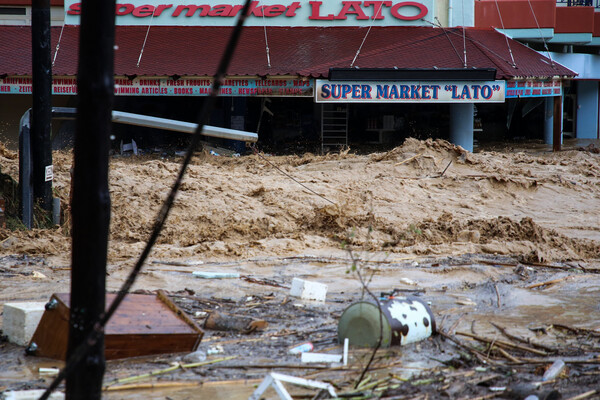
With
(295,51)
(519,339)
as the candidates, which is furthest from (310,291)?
(295,51)

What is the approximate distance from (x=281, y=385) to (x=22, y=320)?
252cm

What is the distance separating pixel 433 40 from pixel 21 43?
39.5 ft

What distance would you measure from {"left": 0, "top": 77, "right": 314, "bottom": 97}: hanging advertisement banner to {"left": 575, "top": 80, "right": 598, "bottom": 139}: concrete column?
13.9 meters

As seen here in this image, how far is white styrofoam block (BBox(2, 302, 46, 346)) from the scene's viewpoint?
18.8 ft

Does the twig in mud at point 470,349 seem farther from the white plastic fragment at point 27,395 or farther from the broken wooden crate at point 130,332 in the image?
the white plastic fragment at point 27,395

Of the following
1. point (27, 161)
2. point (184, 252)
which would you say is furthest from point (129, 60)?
point (184, 252)

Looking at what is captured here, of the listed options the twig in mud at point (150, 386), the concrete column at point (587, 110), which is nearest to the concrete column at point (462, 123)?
the concrete column at point (587, 110)

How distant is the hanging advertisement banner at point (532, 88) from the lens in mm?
19109

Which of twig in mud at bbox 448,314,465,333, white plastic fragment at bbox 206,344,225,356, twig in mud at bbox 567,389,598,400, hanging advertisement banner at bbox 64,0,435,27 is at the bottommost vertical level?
white plastic fragment at bbox 206,344,225,356

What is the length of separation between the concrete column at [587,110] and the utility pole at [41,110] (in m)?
22.5

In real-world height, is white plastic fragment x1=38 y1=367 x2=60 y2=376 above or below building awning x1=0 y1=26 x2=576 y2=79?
below

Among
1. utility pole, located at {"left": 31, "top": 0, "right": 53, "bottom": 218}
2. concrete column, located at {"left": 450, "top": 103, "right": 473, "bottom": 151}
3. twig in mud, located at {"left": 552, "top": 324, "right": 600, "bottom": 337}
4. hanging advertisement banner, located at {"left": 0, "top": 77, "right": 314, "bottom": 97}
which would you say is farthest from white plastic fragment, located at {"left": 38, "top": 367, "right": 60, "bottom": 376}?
concrete column, located at {"left": 450, "top": 103, "right": 473, "bottom": 151}

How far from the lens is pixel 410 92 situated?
1866 cm

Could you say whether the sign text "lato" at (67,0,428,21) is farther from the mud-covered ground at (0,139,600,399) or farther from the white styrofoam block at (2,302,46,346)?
the white styrofoam block at (2,302,46,346)
